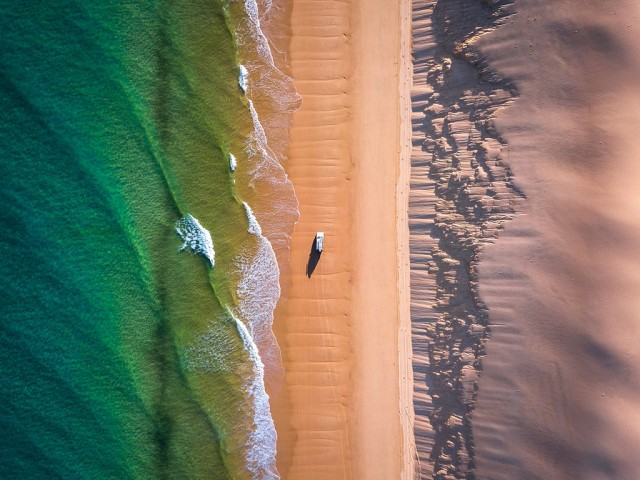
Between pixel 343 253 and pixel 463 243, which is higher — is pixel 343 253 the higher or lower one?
the lower one

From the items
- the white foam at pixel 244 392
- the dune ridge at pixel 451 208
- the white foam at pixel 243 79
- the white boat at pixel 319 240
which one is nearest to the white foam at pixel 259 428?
the white foam at pixel 244 392

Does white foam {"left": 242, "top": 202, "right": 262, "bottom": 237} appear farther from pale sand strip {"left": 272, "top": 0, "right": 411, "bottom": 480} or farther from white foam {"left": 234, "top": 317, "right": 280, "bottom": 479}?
white foam {"left": 234, "top": 317, "right": 280, "bottom": 479}

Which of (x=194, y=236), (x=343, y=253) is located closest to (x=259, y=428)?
(x=343, y=253)

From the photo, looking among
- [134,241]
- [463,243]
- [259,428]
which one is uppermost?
[134,241]

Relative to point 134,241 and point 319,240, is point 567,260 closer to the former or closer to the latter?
point 319,240

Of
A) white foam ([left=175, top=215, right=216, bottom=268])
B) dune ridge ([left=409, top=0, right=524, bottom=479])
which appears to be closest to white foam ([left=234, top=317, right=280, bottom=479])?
white foam ([left=175, top=215, right=216, bottom=268])

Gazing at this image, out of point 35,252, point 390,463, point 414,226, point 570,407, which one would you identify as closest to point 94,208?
point 35,252

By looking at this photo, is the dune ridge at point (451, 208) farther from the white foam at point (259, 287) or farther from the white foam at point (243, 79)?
the white foam at point (243, 79)
